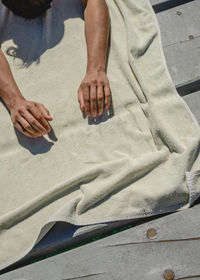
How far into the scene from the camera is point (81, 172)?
128 cm

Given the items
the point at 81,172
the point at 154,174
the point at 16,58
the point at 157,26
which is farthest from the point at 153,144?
the point at 16,58

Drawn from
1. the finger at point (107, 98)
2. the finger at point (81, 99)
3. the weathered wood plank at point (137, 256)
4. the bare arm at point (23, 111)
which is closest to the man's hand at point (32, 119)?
the bare arm at point (23, 111)

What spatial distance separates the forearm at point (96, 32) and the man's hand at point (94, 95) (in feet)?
0.26

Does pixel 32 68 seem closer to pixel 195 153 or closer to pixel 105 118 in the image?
pixel 105 118

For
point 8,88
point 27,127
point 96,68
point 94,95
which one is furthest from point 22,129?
point 96,68

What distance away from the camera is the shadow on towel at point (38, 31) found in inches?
68.7

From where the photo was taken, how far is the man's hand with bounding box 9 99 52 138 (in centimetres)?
143

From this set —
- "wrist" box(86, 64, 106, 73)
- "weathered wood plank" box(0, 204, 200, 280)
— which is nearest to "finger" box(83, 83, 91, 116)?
"wrist" box(86, 64, 106, 73)

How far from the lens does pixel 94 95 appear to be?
4.80ft

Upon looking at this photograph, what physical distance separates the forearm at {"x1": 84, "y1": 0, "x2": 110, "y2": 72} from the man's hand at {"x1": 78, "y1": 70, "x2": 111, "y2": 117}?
0.08 m

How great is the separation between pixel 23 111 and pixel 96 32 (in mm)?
565

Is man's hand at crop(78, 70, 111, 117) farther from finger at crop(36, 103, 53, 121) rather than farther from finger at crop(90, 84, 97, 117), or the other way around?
finger at crop(36, 103, 53, 121)

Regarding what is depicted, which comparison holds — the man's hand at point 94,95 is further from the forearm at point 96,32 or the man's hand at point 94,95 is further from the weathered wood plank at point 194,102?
the weathered wood plank at point 194,102

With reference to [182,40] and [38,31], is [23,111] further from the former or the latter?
[182,40]
